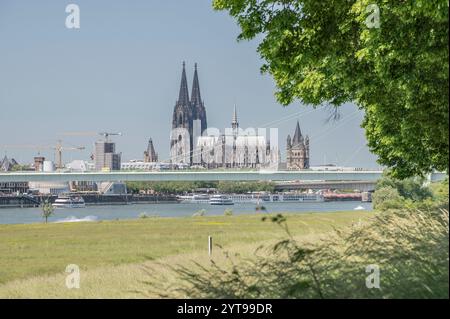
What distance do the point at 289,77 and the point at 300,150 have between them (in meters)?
157

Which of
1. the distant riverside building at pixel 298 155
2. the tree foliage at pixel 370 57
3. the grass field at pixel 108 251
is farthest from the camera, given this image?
the distant riverside building at pixel 298 155

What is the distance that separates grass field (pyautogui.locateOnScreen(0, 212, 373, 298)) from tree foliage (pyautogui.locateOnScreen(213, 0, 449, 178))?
3.51 m

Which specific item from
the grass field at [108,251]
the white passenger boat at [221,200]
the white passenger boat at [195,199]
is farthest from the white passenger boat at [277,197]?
the grass field at [108,251]

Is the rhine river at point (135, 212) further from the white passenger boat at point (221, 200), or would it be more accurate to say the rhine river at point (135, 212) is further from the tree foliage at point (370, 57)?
the tree foliage at point (370, 57)

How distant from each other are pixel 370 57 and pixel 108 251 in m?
21.0

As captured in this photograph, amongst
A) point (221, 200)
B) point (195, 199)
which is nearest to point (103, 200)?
point (195, 199)

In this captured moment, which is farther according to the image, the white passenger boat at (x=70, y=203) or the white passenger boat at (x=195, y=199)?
the white passenger boat at (x=195, y=199)

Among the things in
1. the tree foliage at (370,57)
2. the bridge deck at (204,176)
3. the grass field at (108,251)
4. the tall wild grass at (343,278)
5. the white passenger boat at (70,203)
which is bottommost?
the white passenger boat at (70,203)

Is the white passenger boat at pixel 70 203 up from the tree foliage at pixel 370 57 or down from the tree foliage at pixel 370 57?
down

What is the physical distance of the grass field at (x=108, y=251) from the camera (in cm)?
2067

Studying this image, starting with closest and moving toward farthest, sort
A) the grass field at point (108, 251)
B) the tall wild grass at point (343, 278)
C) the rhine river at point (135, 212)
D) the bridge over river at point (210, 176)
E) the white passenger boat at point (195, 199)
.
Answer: the tall wild grass at point (343, 278)
the grass field at point (108, 251)
the rhine river at point (135, 212)
the bridge over river at point (210, 176)
the white passenger boat at point (195, 199)

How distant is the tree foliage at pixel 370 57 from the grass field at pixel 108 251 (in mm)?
3511

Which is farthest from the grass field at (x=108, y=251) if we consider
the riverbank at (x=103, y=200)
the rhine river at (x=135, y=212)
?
the riverbank at (x=103, y=200)
